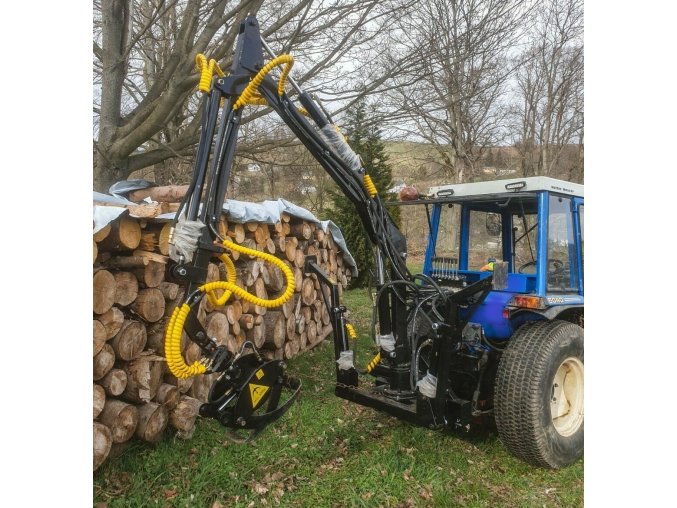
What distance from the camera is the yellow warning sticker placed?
2375 mm

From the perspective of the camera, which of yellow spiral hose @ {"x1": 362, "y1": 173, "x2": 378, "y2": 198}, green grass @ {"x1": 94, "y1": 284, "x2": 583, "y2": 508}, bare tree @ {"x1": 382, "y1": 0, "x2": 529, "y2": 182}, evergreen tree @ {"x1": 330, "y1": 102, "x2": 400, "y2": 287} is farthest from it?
evergreen tree @ {"x1": 330, "y1": 102, "x2": 400, "y2": 287}

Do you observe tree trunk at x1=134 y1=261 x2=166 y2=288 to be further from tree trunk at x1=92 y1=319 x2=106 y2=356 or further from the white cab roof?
the white cab roof

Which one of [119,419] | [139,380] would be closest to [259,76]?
[139,380]

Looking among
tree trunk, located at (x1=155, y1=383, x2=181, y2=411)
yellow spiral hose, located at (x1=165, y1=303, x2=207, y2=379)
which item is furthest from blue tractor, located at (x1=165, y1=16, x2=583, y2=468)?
tree trunk, located at (x1=155, y1=383, x2=181, y2=411)

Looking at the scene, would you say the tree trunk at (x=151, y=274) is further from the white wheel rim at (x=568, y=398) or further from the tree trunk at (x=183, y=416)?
the white wheel rim at (x=568, y=398)

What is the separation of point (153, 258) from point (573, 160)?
9.99 feet

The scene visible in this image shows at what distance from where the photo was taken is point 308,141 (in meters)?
2.71

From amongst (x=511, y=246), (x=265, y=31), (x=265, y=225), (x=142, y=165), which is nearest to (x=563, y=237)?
(x=511, y=246)

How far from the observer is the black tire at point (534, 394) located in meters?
2.78

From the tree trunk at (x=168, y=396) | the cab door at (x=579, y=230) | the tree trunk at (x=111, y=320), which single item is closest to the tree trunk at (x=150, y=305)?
the tree trunk at (x=111, y=320)

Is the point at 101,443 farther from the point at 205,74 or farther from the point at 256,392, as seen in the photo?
the point at 205,74

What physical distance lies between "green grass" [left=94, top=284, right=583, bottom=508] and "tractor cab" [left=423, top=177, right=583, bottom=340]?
2.84 feet

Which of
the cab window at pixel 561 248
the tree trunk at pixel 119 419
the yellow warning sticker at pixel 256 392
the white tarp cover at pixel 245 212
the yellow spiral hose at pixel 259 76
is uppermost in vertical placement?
the yellow spiral hose at pixel 259 76

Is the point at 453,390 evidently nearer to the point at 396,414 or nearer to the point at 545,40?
the point at 396,414
